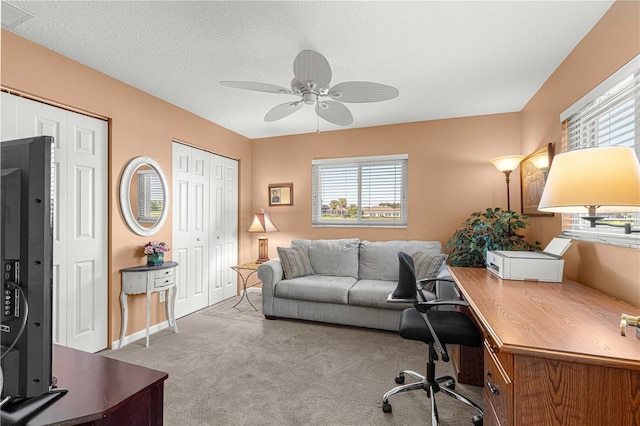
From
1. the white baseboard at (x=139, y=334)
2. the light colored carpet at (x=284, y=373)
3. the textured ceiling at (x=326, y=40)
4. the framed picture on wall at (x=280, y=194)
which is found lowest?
the light colored carpet at (x=284, y=373)

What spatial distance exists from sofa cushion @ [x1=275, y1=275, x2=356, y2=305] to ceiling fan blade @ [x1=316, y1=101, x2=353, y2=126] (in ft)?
5.72

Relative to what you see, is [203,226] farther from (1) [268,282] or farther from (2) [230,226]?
(1) [268,282]

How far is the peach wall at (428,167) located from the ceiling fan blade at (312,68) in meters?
2.26

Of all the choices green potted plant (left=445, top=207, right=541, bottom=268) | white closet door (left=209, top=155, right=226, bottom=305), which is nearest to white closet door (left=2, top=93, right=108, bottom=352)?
white closet door (left=209, top=155, right=226, bottom=305)

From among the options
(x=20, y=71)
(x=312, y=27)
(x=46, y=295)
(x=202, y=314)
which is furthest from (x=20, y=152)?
(x=202, y=314)

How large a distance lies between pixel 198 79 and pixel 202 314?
2654 millimetres

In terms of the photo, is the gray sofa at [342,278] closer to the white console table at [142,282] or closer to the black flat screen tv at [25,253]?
the white console table at [142,282]

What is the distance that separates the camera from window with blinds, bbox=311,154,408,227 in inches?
169

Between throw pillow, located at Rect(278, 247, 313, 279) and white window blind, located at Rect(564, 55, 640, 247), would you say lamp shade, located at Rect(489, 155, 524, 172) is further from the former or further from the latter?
throw pillow, located at Rect(278, 247, 313, 279)

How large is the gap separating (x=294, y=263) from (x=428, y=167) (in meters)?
2.10

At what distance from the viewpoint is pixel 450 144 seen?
400 centimetres

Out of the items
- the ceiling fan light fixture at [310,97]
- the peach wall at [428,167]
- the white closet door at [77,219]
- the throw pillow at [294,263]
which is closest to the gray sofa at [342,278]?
the throw pillow at [294,263]

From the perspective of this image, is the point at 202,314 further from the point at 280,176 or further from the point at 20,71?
the point at 20,71

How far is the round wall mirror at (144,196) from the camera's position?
3066 millimetres
